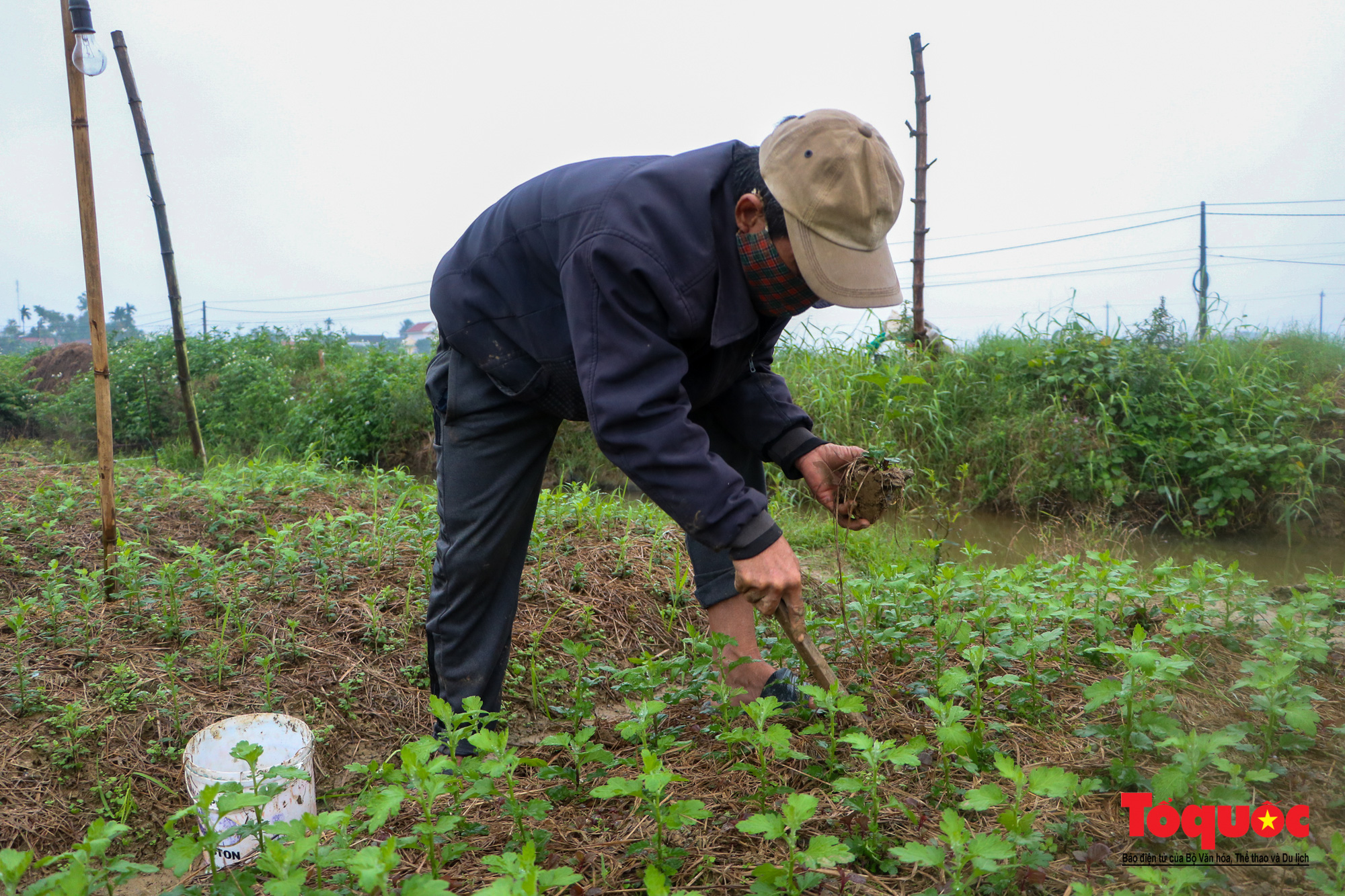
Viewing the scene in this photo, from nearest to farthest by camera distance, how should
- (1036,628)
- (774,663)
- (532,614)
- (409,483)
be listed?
(774,663)
(1036,628)
(532,614)
(409,483)

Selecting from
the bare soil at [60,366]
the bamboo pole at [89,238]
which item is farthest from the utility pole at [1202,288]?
the bare soil at [60,366]

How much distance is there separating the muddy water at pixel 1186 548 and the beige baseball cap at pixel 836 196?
3280 millimetres

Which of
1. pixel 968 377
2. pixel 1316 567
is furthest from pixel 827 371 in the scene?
pixel 1316 567

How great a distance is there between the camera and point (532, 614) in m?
3.16

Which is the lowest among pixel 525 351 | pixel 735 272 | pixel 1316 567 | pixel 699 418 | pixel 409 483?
pixel 1316 567

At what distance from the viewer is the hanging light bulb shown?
2.75 metres

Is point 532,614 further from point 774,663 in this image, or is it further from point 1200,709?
point 1200,709

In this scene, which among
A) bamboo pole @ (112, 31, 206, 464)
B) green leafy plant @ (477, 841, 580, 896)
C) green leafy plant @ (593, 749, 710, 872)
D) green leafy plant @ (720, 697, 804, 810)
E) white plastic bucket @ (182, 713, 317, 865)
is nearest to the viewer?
green leafy plant @ (477, 841, 580, 896)

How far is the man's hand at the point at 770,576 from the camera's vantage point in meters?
1.74

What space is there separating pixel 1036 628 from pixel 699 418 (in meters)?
1.32

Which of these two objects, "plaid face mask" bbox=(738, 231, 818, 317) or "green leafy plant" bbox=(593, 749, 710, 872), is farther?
"plaid face mask" bbox=(738, 231, 818, 317)

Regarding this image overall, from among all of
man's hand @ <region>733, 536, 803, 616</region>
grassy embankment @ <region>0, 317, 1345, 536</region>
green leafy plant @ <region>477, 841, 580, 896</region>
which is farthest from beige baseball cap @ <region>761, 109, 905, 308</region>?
grassy embankment @ <region>0, 317, 1345, 536</region>

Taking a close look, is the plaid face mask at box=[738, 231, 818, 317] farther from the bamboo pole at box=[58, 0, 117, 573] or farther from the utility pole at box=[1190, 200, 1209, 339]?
the utility pole at box=[1190, 200, 1209, 339]

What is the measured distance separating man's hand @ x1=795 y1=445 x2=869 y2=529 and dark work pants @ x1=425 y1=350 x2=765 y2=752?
32cm
